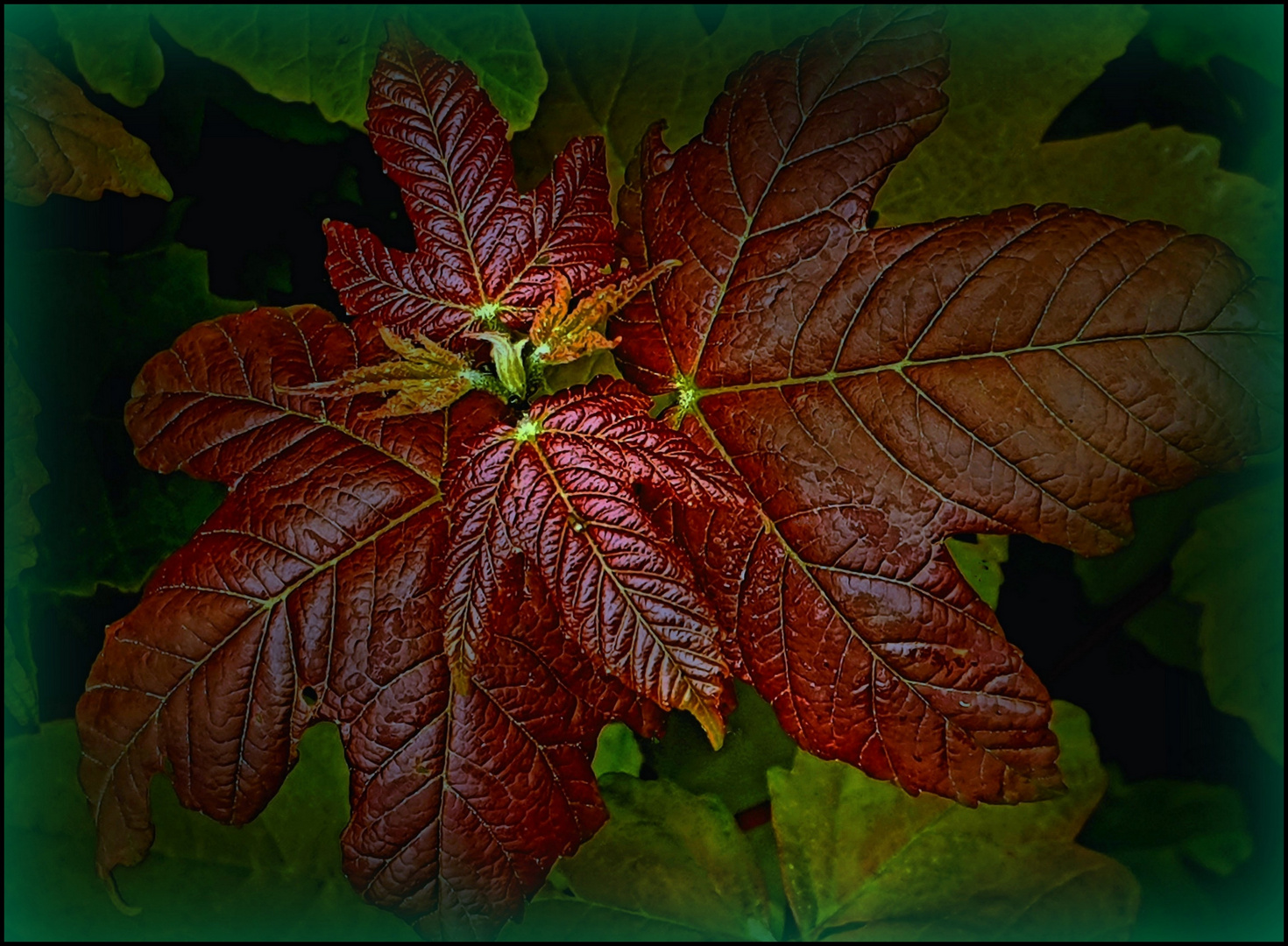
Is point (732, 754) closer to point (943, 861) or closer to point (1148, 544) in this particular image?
point (943, 861)

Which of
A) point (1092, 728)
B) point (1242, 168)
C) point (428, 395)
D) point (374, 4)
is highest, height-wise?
point (374, 4)

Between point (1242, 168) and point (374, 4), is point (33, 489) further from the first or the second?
point (1242, 168)

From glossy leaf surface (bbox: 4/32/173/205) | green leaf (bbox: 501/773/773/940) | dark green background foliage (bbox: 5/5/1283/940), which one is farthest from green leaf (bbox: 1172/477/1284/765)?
glossy leaf surface (bbox: 4/32/173/205)

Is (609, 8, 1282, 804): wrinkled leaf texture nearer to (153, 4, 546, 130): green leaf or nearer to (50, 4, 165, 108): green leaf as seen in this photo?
(153, 4, 546, 130): green leaf

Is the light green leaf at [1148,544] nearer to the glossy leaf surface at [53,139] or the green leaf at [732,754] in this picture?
the green leaf at [732,754]

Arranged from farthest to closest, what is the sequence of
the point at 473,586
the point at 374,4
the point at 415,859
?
the point at 374,4 < the point at 415,859 < the point at 473,586

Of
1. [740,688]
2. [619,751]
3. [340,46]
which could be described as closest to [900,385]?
[740,688]

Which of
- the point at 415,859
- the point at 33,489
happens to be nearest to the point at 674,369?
the point at 415,859
